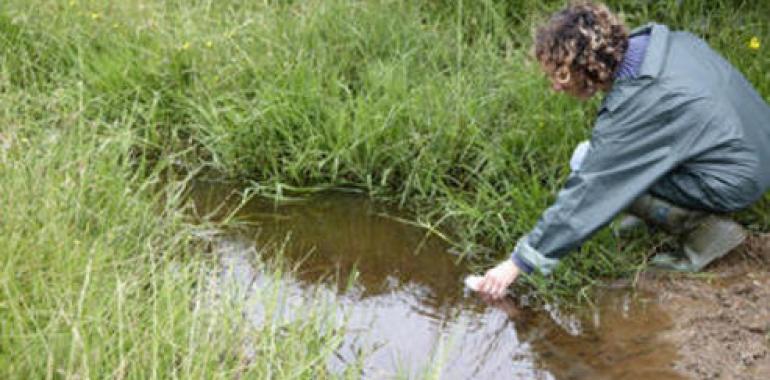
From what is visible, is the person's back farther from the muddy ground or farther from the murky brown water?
the muddy ground

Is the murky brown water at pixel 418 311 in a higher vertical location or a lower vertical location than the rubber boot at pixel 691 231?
lower

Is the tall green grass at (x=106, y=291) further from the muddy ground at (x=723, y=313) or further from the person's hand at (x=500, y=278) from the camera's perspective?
the muddy ground at (x=723, y=313)

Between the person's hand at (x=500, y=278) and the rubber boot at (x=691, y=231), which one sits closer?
the person's hand at (x=500, y=278)

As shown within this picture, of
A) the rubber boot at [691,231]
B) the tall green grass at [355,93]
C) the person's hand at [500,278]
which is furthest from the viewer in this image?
the tall green grass at [355,93]

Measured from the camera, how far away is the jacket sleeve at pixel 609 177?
3.20m

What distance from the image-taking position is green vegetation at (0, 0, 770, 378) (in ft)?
9.52

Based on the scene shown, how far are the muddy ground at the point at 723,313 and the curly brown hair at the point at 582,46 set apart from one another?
82cm

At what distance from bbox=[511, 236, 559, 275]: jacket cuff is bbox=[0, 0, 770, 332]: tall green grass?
34 cm

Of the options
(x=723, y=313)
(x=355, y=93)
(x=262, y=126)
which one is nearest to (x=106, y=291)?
(x=262, y=126)

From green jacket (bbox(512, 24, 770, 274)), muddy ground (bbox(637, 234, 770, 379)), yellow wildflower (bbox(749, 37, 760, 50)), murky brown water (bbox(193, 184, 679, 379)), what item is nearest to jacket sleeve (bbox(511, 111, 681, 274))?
green jacket (bbox(512, 24, 770, 274))

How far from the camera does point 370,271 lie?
154 inches

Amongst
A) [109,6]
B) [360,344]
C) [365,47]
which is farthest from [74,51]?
[360,344]

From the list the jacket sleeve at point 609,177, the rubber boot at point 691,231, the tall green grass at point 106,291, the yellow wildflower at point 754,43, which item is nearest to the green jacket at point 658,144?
the jacket sleeve at point 609,177

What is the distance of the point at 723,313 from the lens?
3484 mm
